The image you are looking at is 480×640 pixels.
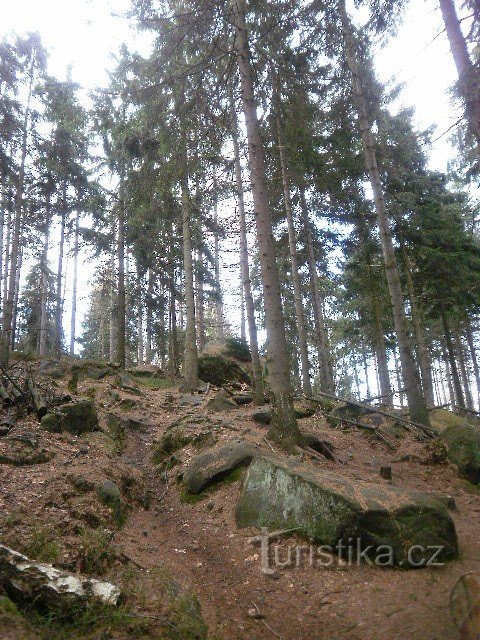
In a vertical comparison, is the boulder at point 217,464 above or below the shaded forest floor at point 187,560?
above

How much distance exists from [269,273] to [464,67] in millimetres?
5356

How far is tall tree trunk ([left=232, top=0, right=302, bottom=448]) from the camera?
743 centimetres

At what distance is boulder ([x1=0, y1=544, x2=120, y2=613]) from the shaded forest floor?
19 centimetres

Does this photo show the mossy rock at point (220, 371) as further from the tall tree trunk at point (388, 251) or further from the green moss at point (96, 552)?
the green moss at point (96, 552)

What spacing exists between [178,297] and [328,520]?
56.5 ft

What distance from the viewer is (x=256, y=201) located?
27.2ft

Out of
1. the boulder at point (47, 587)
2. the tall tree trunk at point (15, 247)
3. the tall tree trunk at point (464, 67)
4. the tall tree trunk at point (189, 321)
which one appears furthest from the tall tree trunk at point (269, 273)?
the tall tree trunk at point (15, 247)

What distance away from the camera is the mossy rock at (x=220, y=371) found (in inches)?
714

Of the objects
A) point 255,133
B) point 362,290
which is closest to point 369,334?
point 362,290

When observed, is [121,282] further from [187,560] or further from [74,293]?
[187,560]

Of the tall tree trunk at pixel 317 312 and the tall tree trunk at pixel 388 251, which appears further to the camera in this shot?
the tall tree trunk at pixel 317 312

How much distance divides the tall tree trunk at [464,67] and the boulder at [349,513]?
662 centimetres

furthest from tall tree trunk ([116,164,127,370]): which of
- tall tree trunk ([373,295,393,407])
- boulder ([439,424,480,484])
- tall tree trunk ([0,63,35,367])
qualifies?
boulder ([439,424,480,484])

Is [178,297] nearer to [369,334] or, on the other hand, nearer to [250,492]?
[369,334]
